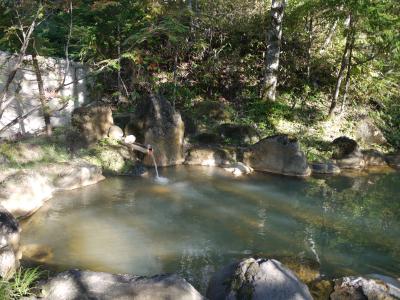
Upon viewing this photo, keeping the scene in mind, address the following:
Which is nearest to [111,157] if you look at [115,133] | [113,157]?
[113,157]

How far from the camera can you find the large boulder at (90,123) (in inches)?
496

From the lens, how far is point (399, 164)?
15.1 m

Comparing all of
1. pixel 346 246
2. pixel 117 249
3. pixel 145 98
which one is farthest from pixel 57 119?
pixel 346 246

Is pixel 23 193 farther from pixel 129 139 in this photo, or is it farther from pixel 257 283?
pixel 257 283

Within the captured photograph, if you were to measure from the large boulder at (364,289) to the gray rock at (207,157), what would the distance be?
7.45m

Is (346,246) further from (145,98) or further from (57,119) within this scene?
(57,119)

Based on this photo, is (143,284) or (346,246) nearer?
(143,284)

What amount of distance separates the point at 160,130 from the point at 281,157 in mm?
3951

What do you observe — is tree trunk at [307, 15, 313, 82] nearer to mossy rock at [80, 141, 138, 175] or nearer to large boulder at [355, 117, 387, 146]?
large boulder at [355, 117, 387, 146]

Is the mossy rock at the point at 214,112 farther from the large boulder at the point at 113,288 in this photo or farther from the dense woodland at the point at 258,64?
the large boulder at the point at 113,288

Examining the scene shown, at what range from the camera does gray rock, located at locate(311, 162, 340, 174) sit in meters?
13.6

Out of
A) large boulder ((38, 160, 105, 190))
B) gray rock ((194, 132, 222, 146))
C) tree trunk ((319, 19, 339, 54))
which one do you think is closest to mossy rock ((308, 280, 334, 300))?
large boulder ((38, 160, 105, 190))

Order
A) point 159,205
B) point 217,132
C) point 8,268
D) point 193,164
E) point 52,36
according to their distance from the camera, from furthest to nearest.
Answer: point 52,36 → point 217,132 → point 193,164 → point 159,205 → point 8,268

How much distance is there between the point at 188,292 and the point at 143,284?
22.9 inches
